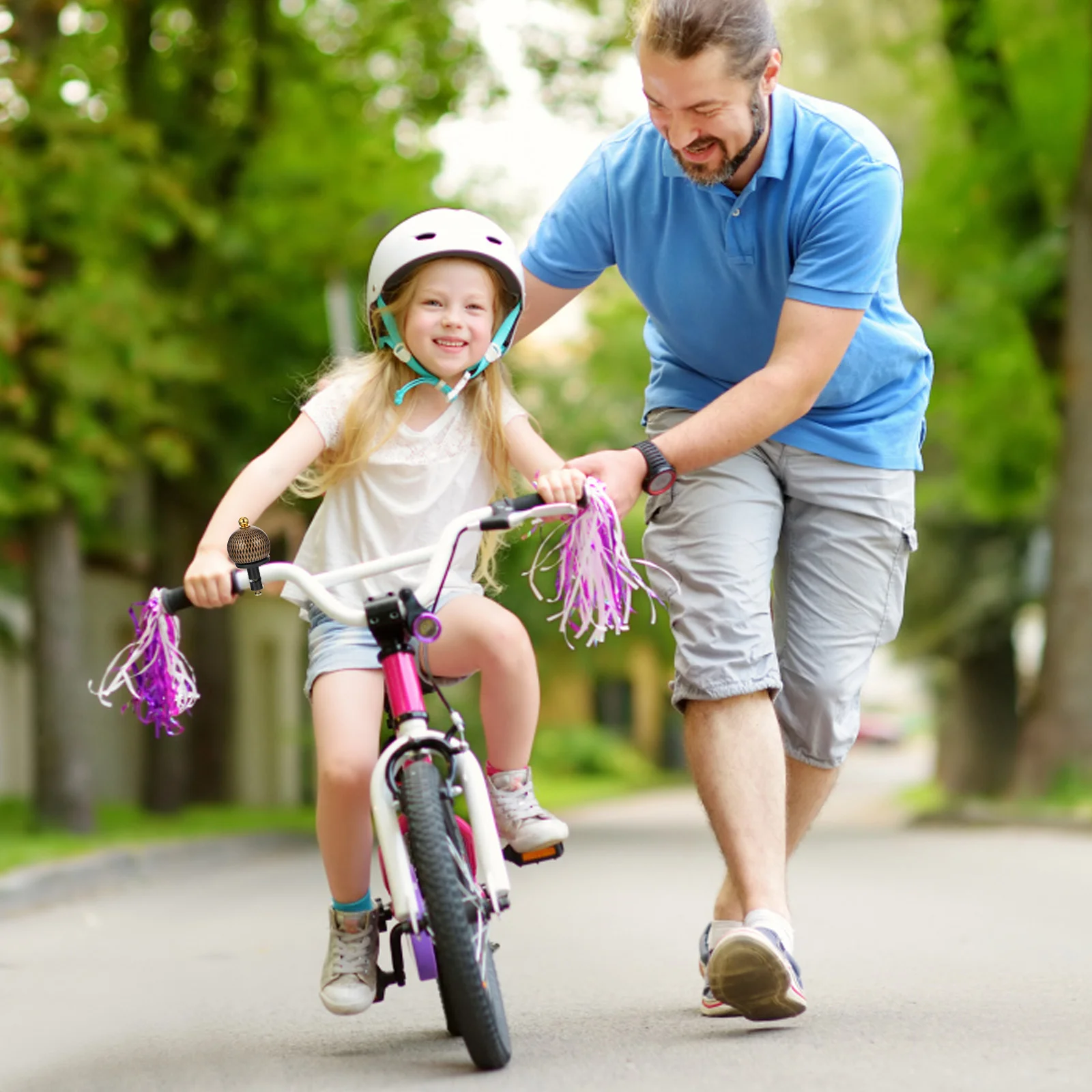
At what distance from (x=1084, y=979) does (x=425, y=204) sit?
15501 mm

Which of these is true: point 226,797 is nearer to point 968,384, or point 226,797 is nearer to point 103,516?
point 103,516

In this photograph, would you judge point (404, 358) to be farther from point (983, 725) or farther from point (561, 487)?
point (983, 725)

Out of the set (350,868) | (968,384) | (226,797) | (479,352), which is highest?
(968,384)

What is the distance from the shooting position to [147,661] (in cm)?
418

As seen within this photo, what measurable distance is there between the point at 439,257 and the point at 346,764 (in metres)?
1.12

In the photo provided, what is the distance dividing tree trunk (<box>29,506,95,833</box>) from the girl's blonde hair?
9.98 m

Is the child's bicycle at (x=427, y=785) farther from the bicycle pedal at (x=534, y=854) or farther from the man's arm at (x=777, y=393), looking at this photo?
the man's arm at (x=777, y=393)

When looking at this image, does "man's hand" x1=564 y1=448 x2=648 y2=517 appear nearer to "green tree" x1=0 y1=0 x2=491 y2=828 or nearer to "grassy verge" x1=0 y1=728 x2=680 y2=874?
"grassy verge" x1=0 y1=728 x2=680 y2=874

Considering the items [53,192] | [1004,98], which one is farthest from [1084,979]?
[1004,98]

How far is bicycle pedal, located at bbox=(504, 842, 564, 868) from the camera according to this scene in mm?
4156

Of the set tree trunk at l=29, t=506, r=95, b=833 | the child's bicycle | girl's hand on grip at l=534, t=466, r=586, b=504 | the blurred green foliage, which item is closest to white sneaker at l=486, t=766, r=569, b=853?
the child's bicycle

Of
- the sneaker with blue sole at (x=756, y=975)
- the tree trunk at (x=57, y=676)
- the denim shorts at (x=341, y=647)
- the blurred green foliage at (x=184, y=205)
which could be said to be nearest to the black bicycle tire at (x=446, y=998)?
the sneaker with blue sole at (x=756, y=975)

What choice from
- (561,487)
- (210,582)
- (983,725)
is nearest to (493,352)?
(561,487)

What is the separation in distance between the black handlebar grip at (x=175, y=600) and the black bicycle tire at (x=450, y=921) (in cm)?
59
